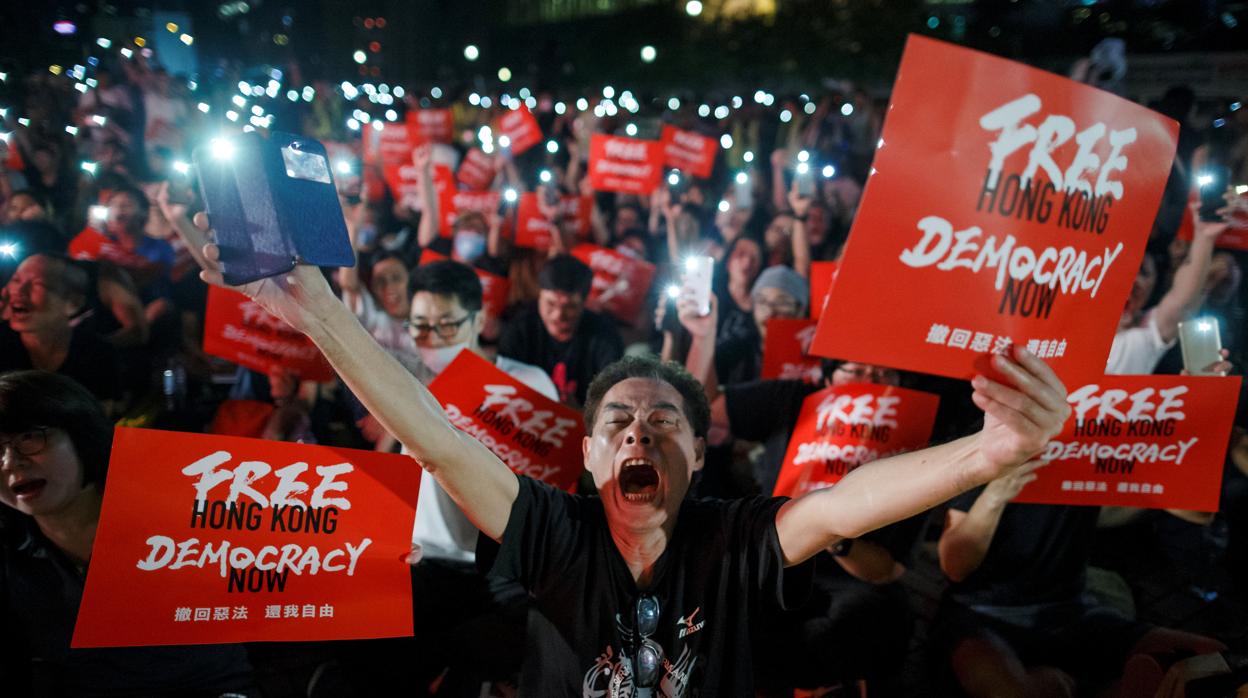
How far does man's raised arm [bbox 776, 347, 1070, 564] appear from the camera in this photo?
5.61ft

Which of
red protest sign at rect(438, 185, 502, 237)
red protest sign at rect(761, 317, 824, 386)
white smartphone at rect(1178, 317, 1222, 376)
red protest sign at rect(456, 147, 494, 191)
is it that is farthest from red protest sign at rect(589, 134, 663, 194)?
white smartphone at rect(1178, 317, 1222, 376)

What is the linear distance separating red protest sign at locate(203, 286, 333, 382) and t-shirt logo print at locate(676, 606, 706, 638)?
9.20 ft

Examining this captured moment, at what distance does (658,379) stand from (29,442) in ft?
6.10

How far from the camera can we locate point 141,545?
223cm

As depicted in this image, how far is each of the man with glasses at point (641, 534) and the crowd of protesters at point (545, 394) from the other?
0.18 metres

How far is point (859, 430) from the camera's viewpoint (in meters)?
3.40

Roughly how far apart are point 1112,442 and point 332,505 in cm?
282

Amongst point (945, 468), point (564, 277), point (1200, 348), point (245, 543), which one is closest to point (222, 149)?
point (245, 543)

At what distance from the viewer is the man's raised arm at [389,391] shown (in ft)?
5.74

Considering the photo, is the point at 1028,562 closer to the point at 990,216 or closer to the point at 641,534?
the point at 641,534

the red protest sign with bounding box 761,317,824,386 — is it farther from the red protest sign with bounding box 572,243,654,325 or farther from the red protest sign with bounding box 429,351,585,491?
the red protest sign with bounding box 572,243,654,325

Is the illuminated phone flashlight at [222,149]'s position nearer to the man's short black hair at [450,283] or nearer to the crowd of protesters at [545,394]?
the crowd of protesters at [545,394]

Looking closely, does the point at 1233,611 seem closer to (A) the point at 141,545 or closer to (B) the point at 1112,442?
(B) the point at 1112,442

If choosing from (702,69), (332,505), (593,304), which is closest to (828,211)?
(593,304)
